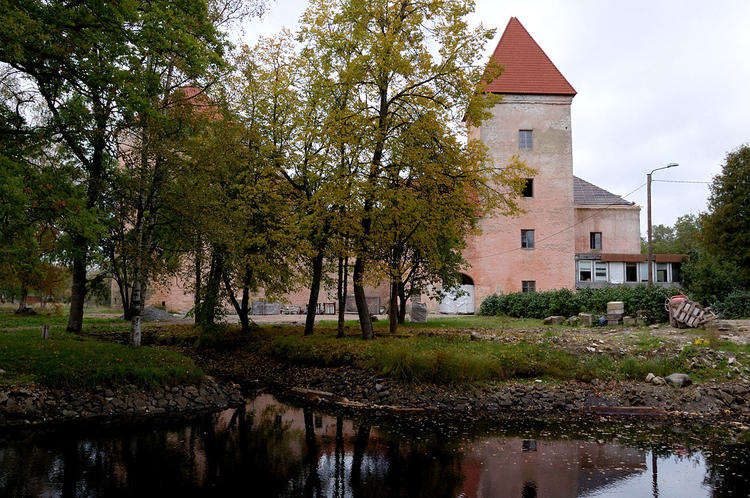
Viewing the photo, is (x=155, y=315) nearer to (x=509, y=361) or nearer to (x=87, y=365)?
(x=87, y=365)

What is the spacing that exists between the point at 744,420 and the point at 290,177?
49.7ft

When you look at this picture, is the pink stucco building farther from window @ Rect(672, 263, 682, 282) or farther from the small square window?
the small square window

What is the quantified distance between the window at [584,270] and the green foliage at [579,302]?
779cm

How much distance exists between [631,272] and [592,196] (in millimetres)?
6798

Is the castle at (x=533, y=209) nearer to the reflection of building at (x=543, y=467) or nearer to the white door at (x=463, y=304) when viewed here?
the white door at (x=463, y=304)

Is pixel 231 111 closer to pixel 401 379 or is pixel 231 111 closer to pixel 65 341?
pixel 65 341

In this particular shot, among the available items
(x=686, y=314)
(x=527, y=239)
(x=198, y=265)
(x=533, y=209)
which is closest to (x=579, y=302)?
(x=686, y=314)

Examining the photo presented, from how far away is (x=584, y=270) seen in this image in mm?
39688

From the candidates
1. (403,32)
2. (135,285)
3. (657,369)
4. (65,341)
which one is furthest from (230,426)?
(403,32)

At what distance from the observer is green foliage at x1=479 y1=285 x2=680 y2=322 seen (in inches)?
928

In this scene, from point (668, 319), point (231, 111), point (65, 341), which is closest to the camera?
point (65, 341)

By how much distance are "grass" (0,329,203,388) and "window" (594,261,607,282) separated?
32.6m

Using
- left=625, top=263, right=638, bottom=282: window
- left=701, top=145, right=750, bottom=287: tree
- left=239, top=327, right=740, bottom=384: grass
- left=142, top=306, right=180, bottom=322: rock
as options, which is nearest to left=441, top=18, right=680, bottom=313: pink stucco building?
left=625, top=263, right=638, bottom=282: window

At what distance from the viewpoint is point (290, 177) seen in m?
19.7
